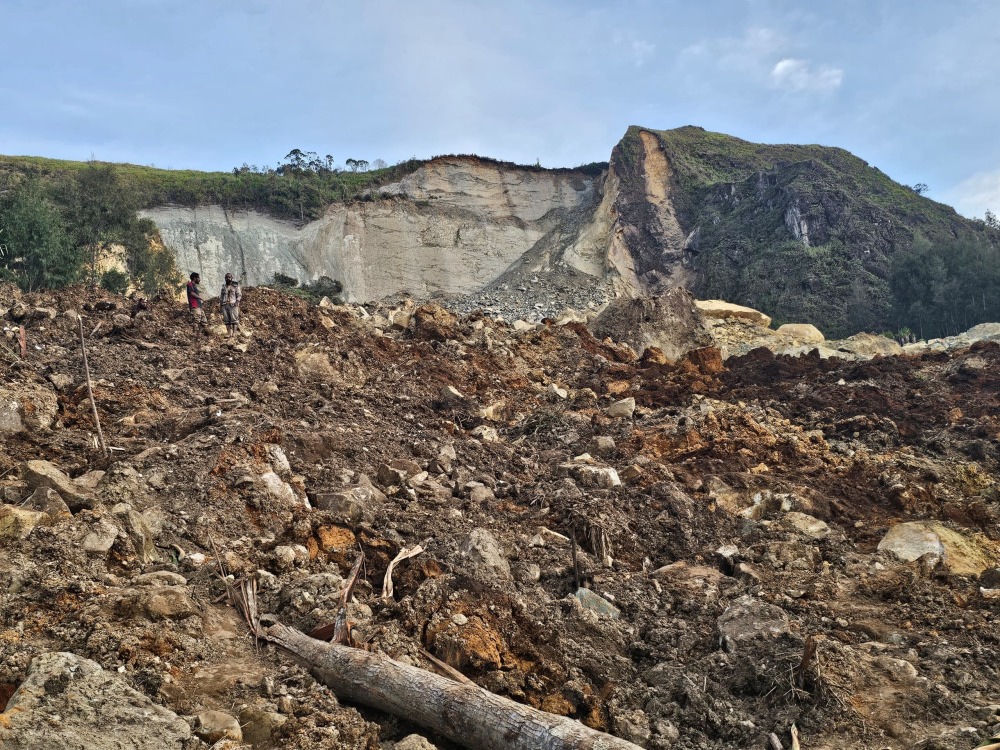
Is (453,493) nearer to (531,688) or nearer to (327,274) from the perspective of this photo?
(531,688)

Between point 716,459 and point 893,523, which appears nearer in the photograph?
point 893,523

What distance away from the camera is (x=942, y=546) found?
21.5 feet

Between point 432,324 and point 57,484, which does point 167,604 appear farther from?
point 432,324

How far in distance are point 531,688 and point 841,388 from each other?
998cm

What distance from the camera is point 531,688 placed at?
427 cm

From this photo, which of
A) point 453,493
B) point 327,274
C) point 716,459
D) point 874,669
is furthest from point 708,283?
point 874,669

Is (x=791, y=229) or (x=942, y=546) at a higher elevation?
(x=791, y=229)

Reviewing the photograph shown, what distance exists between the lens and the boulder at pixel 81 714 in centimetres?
305

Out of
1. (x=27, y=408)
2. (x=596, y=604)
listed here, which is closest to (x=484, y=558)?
(x=596, y=604)

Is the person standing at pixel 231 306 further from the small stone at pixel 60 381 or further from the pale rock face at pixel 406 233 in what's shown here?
the pale rock face at pixel 406 233

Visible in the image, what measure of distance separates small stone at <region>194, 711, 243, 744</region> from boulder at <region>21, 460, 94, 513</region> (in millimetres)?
2504

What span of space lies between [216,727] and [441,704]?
106 centimetres

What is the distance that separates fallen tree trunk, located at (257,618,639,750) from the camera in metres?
3.56

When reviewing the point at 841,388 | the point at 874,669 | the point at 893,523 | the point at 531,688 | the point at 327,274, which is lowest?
the point at 531,688
